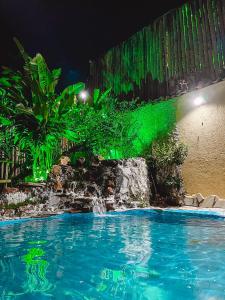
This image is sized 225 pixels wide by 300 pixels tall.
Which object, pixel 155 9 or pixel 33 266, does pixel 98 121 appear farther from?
pixel 33 266

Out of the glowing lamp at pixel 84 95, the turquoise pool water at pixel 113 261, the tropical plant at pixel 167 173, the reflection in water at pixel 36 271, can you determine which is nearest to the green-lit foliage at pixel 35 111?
the turquoise pool water at pixel 113 261

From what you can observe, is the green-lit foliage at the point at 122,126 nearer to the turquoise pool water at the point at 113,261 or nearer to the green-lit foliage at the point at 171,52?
the green-lit foliage at the point at 171,52

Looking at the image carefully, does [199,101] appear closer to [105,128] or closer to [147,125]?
[147,125]

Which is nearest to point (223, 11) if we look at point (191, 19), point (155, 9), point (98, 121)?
point (191, 19)

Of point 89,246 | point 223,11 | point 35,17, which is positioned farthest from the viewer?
point 35,17

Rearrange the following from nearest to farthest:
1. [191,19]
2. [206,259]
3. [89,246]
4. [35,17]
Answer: [206,259], [89,246], [191,19], [35,17]

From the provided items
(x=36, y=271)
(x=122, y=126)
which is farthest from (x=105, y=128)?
(x=36, y=271)

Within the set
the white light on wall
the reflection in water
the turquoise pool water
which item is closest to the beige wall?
the white light on wall

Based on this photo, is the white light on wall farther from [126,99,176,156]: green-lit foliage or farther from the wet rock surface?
the wet rock surface

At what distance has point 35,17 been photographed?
11.5 meters

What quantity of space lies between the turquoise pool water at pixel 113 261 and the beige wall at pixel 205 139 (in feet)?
8.79

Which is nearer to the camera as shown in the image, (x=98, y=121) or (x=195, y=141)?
(x=195, y=141)

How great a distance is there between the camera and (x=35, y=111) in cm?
671

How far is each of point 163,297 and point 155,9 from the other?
36.5 feet
